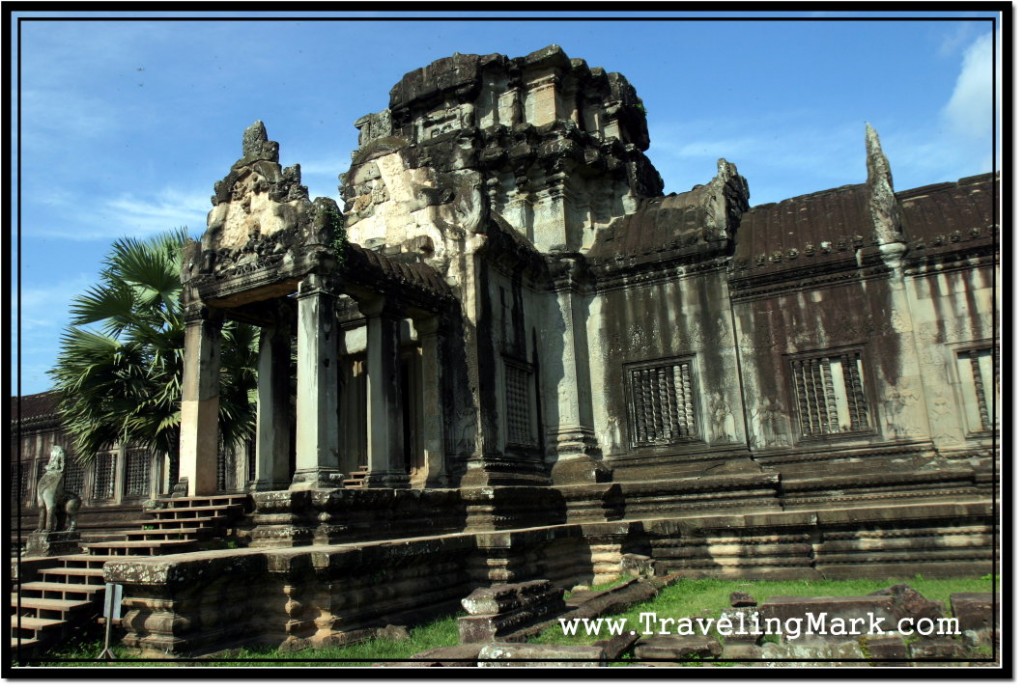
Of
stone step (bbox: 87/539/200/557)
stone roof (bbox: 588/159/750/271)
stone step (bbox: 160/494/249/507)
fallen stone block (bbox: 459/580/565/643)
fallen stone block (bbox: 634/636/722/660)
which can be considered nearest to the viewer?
fallen stone block (bbox: 634/636/722/660)

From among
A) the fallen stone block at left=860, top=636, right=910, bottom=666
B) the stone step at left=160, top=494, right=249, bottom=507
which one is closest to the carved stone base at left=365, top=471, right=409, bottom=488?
the stone step at left=160, top=494, right=249, bottom=507

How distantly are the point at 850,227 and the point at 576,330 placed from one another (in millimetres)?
4603

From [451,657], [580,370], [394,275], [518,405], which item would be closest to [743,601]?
[451,657]

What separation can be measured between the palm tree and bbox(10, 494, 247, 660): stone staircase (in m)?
3.15

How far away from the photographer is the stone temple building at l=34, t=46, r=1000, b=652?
975cm

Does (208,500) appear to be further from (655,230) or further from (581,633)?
(655,230)

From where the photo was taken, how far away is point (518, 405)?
1270 cm

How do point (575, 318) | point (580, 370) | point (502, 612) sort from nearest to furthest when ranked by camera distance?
point (502, 612)
point (580, 370)
point (575, 318)

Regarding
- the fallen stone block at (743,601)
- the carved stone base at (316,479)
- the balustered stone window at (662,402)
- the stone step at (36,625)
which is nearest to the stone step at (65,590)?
the stone step at (36,625)

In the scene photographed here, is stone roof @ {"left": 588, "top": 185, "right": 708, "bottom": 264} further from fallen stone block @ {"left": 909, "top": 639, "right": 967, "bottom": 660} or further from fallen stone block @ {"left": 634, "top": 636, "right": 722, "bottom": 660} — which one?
fallen stone block @ {"left": 909, "top": 639, "right": 967, "bottom": 660}

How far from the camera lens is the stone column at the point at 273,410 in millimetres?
11445

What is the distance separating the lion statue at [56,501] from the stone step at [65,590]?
6538 millimetres

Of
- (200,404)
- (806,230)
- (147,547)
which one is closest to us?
(147,547)

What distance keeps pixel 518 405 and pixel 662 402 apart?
93.1 inches
